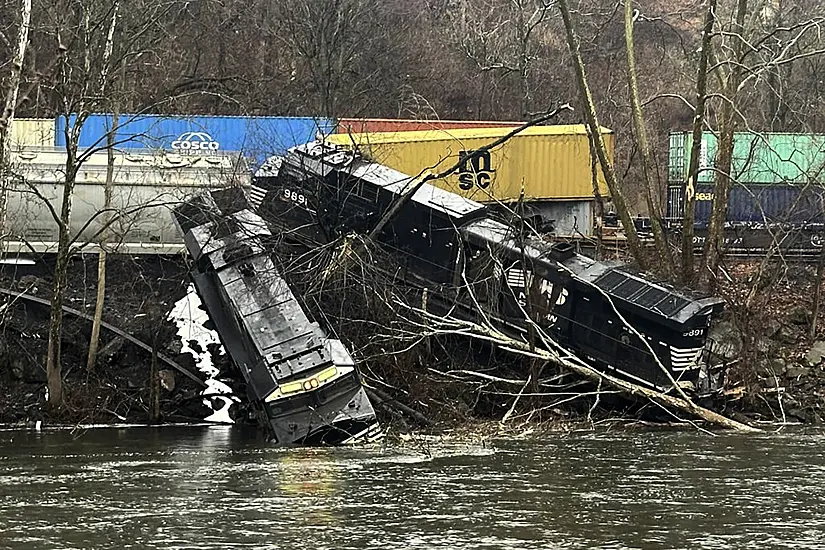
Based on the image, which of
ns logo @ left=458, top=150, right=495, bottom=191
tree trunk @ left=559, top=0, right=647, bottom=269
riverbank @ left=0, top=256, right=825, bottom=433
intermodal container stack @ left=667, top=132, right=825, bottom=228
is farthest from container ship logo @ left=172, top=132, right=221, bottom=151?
intermodal container stack @ left=667, top=132, right=825, bottom=228

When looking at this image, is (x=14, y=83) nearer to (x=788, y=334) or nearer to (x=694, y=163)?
(x=694, y=163)

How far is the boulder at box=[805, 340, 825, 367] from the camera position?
862 inches

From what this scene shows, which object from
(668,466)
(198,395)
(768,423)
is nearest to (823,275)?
(768,423)

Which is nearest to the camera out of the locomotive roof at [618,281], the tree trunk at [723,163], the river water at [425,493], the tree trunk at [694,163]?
the river water at [425,493]

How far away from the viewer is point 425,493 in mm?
12766

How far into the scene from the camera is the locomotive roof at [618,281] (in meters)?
17.5

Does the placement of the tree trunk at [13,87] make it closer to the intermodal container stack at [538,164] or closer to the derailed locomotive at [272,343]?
the derailed locomotive at [272,343]

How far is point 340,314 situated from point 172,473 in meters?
4.94

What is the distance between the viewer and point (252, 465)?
14.7m

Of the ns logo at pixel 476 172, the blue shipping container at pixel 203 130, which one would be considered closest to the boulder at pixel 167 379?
the blue shipping container at pixel 203 130

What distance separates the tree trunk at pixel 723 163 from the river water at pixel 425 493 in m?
6.70

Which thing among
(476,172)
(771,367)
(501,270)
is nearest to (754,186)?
(476,172)

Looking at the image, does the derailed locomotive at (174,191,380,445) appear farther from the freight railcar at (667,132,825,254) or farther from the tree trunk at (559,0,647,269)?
the freight railcar at (667,132,825,254)

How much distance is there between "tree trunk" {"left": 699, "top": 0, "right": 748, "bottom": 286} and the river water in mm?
6703
